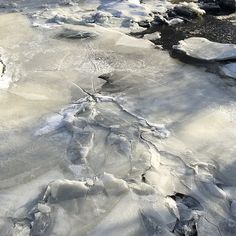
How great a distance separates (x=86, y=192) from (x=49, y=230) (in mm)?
349

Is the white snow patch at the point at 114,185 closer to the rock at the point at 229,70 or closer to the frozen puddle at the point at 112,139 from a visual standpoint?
the frozen puddle at the point at 112,139

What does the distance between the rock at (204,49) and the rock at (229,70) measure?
0.52 feet

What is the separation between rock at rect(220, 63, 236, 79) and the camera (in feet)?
14.1

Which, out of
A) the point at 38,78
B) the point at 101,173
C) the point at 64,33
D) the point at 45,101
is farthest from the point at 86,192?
the point at 64,33

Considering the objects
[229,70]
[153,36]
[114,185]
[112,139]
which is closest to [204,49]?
[229,70]

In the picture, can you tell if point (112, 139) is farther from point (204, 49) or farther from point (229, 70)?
point (204, 49)

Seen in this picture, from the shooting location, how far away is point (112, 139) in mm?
3262

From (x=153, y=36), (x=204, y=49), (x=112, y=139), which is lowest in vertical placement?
(x=153, y=36)

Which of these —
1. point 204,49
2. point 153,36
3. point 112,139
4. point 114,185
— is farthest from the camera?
point 153,36

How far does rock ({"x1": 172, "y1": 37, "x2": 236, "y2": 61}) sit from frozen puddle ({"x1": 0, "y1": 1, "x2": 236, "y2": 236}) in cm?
2

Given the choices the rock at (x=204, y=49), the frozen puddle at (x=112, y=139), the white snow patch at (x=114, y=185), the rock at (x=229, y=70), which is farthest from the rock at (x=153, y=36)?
the white snow patch at (x=114, y=185)

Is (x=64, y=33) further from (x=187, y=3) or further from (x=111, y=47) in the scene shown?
(x=187, y=3)

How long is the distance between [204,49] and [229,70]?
1.82 feet

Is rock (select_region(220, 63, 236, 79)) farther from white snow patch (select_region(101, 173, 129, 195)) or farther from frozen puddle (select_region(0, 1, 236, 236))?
white snow patch (select_region(101, 173, 129, 195))
